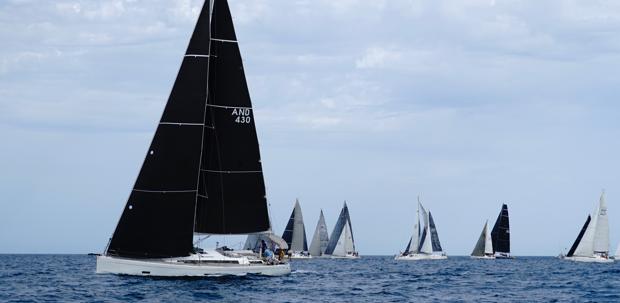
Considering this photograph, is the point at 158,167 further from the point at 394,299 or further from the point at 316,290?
the point at 394,299

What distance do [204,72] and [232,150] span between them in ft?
16.1

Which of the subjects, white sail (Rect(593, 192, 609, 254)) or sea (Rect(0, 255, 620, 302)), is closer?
sea (Rect(0, 255, 620, 302))

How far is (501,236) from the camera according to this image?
142750 millimetres

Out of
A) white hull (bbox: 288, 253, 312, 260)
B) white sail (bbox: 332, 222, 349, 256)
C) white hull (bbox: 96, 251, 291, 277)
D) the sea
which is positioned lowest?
the sea

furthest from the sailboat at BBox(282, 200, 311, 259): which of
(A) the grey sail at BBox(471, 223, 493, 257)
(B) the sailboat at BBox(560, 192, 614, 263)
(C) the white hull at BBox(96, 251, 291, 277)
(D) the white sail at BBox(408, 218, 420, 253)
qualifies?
(C) the white hull at BBox(96, 251, 291, 277)

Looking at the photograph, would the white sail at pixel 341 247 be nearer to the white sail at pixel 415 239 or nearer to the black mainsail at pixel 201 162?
the white sail at pixel 415 239

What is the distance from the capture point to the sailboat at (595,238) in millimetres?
118312

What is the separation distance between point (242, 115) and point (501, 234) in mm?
97050

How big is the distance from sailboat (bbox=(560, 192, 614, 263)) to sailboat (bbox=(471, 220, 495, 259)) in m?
23.6

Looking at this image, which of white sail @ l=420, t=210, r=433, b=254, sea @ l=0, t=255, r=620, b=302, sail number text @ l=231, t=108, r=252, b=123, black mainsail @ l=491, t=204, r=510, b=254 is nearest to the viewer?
sea @ l=0, t=255, r=620, b=302

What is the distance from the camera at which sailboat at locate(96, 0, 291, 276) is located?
4894cm

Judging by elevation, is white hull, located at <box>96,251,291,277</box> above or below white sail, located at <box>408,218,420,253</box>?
below

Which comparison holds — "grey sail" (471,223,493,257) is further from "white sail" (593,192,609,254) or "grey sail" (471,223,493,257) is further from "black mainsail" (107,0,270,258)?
"black mainsail" (107,0,270,258)

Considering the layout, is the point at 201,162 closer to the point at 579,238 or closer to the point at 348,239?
the point at 579,238
